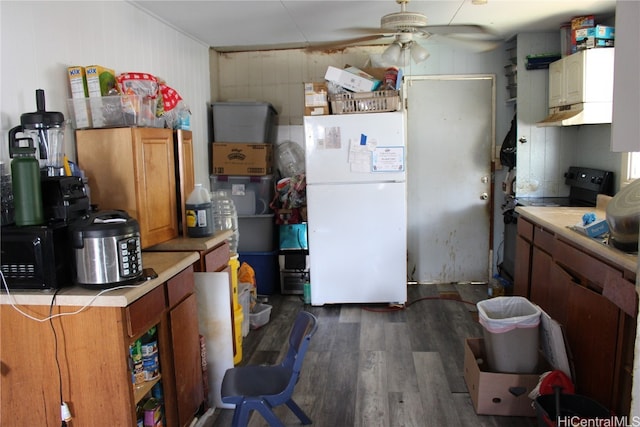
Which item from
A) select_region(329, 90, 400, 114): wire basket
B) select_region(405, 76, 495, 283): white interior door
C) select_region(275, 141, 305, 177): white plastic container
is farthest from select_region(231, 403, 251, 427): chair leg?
select_region(405, 76, 495, 283): white interior door

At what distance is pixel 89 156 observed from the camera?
95.0 inches

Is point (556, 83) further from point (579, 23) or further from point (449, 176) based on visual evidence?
point (449, 176)

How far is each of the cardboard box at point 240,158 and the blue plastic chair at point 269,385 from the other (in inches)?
88.0

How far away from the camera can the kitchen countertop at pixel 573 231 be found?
79.3 inches

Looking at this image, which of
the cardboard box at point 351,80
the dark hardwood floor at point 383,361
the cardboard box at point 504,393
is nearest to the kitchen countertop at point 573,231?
the cardboard box at point 504,393

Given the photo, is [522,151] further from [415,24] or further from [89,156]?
[89,156]

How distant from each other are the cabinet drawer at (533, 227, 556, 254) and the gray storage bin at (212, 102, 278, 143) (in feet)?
7.80

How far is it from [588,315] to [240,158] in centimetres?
298

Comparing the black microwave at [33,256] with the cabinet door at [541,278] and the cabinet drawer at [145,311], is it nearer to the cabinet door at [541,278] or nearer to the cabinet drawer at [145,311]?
the cabinet drawer at [145,311]

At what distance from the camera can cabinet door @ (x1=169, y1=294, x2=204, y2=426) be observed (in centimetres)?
219

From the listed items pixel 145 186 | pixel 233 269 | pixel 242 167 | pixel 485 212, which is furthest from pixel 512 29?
pixel 145 186

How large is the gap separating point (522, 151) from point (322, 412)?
2.83 meters

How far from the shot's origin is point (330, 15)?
11.5 ft

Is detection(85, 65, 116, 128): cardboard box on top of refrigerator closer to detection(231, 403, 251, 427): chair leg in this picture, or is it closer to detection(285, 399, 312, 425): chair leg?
detection(231, 403, 251, 427): chair leg
